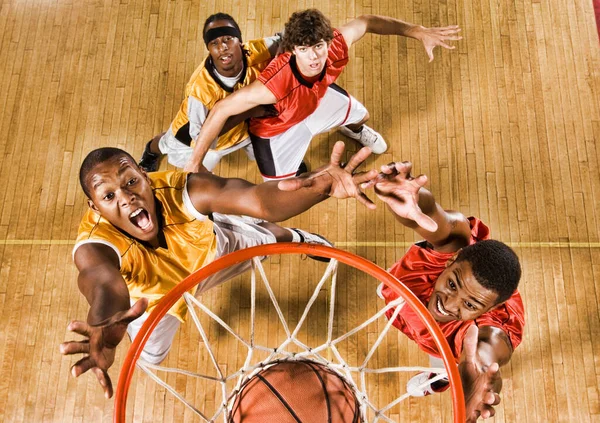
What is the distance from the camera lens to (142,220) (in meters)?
2.57

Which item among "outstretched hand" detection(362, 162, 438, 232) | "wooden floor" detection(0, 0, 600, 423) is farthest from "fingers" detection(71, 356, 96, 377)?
"wooden floor" detection(0, 0, 600, 423)

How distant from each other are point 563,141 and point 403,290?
2.37m

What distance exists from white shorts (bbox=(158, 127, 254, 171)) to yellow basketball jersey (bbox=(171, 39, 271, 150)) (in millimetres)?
140

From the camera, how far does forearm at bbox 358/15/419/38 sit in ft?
11.5

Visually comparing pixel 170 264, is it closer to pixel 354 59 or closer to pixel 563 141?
pixel 354 59

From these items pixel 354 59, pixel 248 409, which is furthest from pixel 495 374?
pixel 354 59

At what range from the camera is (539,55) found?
13.6 ft

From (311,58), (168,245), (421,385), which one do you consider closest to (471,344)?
(421,385)

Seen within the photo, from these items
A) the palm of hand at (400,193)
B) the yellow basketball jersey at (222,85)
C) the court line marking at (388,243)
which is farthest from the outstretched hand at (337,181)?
the court line marking at (388,243)

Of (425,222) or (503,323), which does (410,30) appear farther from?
(503,323)

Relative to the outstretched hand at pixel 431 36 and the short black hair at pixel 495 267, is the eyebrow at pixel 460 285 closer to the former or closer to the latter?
the short black hair at pixel 495 267

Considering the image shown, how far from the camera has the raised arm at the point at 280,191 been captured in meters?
2.11

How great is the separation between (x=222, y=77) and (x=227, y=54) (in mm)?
151

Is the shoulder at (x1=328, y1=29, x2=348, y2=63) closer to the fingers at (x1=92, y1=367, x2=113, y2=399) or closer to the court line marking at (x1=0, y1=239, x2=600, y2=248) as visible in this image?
the court line marking at (x1=0, y1=239, x2=600, y2=248)
